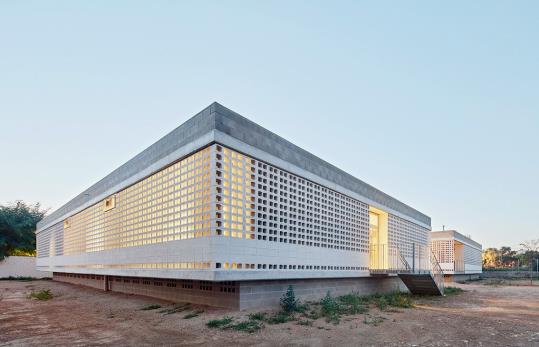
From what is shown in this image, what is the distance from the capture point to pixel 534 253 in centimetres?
7000

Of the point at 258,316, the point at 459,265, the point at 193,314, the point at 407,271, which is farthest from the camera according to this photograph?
the point at 459,265

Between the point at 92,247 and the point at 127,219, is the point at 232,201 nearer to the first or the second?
the point at 127,219

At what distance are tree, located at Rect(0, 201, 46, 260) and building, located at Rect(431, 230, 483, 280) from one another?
146ft

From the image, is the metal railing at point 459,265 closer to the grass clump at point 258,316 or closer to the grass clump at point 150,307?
the grass clump at point 258,316

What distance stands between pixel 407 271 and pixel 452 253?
25594mm

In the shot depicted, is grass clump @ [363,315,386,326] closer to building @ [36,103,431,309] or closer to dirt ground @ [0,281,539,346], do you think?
dirt ground @ [0,281,539,346]

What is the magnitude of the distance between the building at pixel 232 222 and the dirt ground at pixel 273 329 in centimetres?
156

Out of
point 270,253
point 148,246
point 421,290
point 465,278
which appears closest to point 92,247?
point 148,246

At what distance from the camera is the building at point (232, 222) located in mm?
12164

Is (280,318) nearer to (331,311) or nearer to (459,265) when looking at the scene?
(331,311)

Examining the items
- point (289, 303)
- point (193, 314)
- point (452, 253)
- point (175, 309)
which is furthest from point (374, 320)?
point (452, 253)

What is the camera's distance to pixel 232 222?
12.1 meters

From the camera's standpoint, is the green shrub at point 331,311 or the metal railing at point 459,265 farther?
the metal railing at point 459,265

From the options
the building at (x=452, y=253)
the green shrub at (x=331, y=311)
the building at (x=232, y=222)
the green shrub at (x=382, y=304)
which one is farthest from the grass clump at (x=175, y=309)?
the building at (x=452, y=253)
